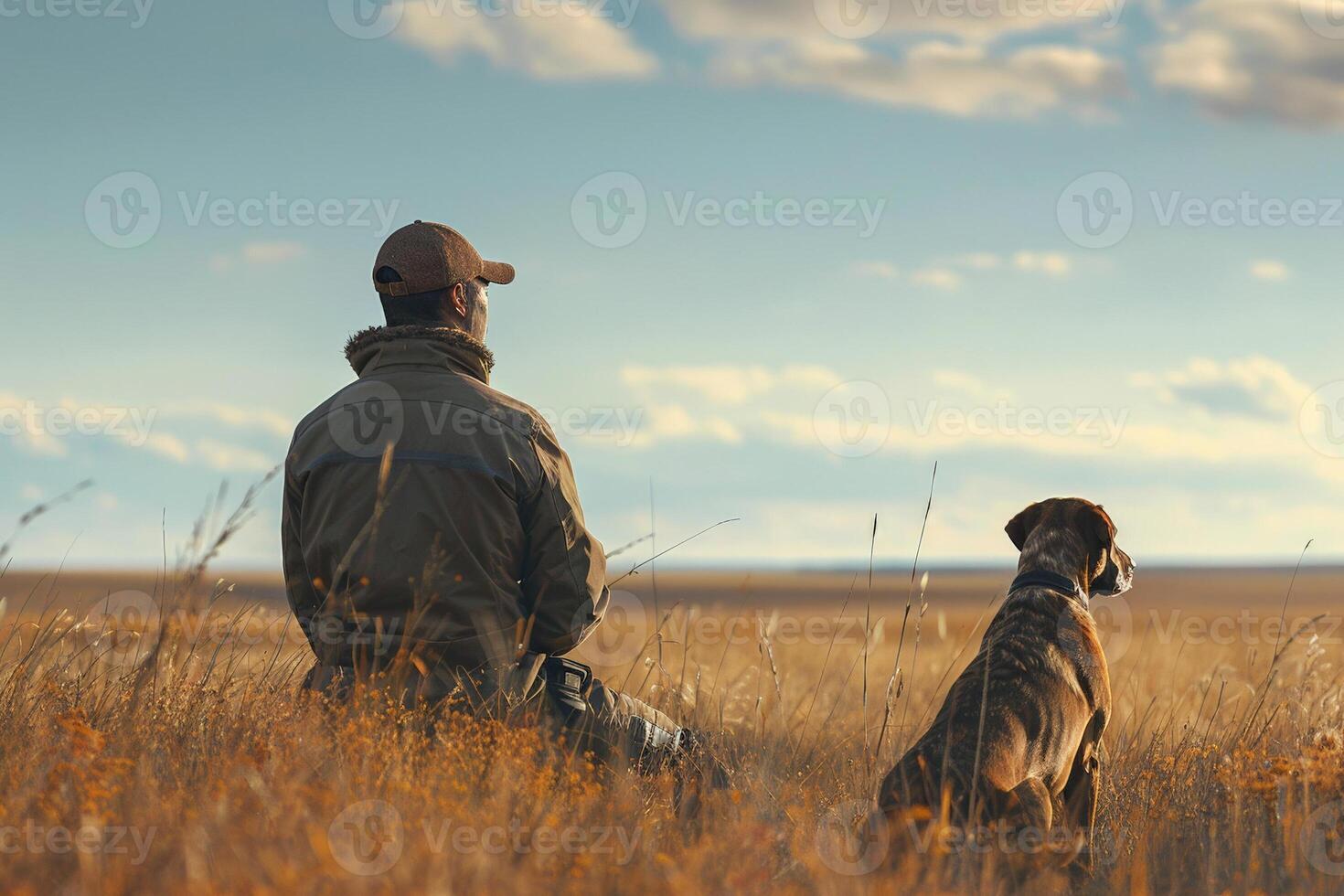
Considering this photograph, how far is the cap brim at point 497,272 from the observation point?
5.54 metres

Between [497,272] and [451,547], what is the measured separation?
5.18ft

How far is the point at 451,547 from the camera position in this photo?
4637 mm

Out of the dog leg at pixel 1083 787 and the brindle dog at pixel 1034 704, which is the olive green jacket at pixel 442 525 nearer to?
the brindle dog at pixel 1034 704

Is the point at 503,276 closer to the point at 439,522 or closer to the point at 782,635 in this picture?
the point at 439,522

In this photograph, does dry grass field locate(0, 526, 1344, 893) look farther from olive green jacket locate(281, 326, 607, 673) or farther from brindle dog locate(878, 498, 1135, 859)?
olive green jacket locate(281, 326, 607, 673)


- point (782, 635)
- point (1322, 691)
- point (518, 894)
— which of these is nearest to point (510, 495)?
point (518, 894)

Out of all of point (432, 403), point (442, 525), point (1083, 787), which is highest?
point (432, 403)

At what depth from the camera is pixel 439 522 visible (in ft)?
15.2

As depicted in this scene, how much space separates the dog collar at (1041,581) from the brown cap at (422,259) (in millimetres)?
2949

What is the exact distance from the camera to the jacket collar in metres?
4.98

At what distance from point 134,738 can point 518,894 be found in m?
2.11

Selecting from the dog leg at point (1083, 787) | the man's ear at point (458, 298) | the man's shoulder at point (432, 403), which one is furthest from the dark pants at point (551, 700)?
the dog leg at point (1083, 787)

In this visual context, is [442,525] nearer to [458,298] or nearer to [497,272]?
[458,298]

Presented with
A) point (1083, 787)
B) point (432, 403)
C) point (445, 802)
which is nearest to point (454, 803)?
point (445, 802)
